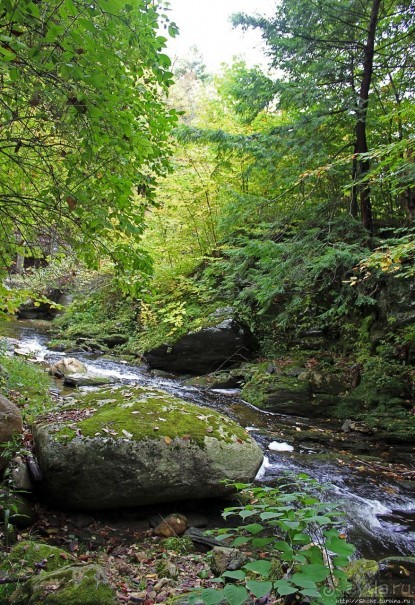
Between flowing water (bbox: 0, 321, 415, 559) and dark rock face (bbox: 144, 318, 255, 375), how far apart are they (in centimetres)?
187

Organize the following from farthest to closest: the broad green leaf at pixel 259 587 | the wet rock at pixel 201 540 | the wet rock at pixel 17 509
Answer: the wet rock at pixel 201 540, the wet rock at pixel 17 509, the broad green leaf at pixel 259 587

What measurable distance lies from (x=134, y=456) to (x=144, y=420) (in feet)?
1.71

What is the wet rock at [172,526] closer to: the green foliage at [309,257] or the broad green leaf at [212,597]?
the broad green leaf at [212,597]

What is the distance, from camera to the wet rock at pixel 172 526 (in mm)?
4125

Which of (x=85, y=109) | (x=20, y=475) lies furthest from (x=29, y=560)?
(x=85, y=109)

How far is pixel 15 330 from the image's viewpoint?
54.1 feet

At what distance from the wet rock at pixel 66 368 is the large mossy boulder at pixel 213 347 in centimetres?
299

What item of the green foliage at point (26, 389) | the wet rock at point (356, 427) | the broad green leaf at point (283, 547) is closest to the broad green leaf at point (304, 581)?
the broad green leaf at point (283, 547)

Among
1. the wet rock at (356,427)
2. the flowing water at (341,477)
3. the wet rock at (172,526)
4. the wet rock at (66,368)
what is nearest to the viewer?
the wet rock at (172,526)

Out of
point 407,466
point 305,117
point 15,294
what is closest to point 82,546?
point 15,294

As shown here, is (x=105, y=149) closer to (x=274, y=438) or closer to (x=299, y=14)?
(x=274, y=438)

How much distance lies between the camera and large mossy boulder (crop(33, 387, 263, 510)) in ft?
13.8

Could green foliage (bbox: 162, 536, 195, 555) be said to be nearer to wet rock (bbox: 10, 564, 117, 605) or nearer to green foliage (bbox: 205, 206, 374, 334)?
wet rock (bbox: 10, 564, 117, 605)

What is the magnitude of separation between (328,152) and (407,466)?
740 centimetres
